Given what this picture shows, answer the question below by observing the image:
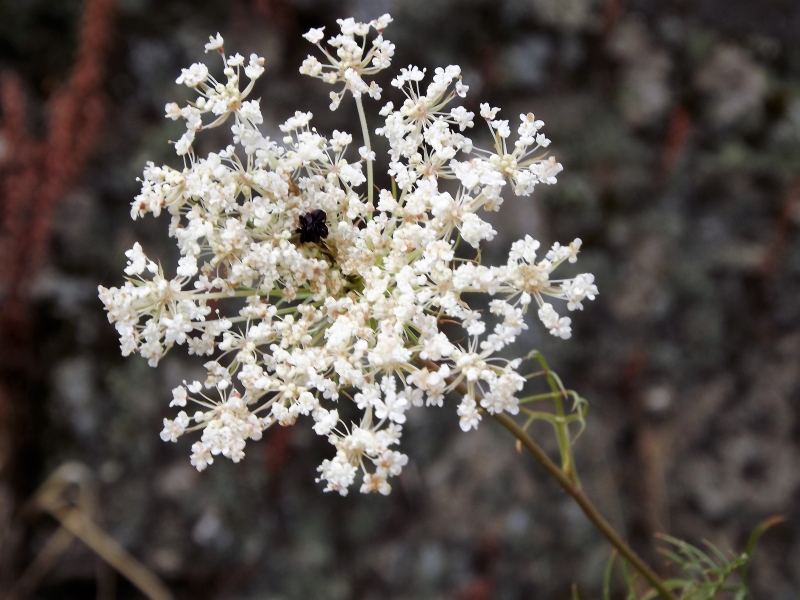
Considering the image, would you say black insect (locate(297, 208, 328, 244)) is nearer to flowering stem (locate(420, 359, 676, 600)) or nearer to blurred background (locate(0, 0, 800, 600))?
flowering stem (locate(420, 359, 676, 600))

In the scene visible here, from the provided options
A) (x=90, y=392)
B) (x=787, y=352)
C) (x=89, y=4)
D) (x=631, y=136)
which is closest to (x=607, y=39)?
(x=631, y=136)

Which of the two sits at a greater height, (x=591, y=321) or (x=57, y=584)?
(x=591, y=321)

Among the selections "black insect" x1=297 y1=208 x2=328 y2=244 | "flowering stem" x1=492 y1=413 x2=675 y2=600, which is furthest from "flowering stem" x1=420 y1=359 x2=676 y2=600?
"black insect" x1=297 y1=208 x2=328 y2=244

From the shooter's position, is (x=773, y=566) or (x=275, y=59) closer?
(x=275, y=59)

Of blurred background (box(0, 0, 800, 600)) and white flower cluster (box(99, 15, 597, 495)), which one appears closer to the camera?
white flower cluster (box(99, 15, 597, 495))

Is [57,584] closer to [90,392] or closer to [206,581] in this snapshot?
[206,581]

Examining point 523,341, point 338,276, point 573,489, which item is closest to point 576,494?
point 573,489
